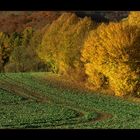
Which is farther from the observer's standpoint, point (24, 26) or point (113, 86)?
point (24, 26)

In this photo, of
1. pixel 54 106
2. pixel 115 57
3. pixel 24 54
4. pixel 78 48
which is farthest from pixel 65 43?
pixel 115 57

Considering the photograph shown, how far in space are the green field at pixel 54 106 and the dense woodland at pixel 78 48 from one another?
1.63 metres

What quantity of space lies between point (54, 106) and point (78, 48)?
784 centimetres

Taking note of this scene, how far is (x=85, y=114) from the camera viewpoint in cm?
3073

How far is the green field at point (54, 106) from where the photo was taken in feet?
85.9

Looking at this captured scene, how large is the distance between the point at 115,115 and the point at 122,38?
9.06m

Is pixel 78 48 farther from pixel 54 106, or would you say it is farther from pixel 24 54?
pixel 24 54

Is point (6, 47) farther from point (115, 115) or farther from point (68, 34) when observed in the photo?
point (115, 115)

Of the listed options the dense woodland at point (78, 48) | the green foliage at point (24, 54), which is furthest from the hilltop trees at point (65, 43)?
the green foliage at point (24, 54)

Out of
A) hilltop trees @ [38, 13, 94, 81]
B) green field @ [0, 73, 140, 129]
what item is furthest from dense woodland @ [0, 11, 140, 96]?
green field @ [0, 73, 140, 129]

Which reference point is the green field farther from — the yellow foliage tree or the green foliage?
the green foliage

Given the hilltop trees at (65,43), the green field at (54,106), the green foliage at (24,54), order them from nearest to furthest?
the green field at (54,106) → the hilltop trees at (65,43) → the green foliage at (24,54)

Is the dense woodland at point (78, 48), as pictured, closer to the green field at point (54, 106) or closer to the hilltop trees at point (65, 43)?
the hilltop trees at point (65, 43)
